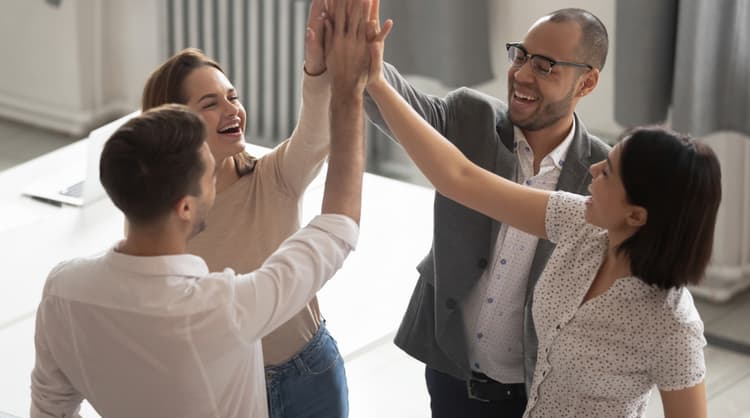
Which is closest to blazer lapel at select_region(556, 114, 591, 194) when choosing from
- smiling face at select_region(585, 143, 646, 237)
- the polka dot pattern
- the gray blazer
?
the gray blazer

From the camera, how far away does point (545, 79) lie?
2203 mm

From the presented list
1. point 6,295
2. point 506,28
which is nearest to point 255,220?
point 6,295

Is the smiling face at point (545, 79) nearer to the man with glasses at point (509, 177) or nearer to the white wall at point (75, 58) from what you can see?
the man with glasses at point (509, 177)

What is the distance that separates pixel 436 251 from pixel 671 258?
618mm

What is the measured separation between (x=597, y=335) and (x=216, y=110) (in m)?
0.76

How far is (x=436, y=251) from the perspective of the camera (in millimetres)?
2270

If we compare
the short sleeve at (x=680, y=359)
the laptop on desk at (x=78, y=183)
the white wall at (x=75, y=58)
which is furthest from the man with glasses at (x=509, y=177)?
the white wall at (x=75, y=58)

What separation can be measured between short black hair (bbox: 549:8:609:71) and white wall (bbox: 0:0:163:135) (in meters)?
4.18

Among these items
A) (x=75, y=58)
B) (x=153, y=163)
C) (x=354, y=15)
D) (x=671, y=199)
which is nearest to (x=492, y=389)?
(x=671, y=199)

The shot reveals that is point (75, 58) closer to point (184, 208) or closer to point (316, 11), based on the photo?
point (316, 11)

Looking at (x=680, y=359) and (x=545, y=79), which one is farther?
(x=545, y=79)

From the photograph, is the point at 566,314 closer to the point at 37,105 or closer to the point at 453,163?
the point at 453,163

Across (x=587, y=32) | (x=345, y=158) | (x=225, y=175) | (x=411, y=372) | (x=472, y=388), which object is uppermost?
(x=587, y=32)

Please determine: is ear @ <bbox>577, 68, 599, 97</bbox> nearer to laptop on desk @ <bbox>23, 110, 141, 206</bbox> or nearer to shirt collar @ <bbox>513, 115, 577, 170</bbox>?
shirt collar @ <bbox>513, 115, 577, 170</bbox>
